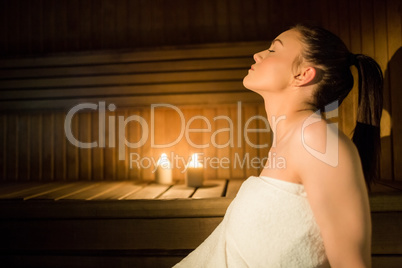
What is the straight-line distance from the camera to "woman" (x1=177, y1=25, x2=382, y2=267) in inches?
28.0

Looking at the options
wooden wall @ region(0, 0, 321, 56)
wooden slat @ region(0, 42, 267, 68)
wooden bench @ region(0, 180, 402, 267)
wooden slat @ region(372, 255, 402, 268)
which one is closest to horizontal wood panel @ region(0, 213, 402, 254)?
wooden bench @ region(0, 180, 402, 267)

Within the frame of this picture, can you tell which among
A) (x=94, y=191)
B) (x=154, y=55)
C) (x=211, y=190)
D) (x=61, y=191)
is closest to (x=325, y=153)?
(x=211, y=190)

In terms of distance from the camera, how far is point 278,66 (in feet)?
3.28

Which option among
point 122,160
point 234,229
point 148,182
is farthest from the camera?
point 122,160

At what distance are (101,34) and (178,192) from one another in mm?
1568

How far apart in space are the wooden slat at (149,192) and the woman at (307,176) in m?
0.62

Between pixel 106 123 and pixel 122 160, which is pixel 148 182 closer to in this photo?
pixel 122 160

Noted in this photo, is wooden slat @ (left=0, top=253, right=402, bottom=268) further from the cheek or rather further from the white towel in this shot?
the cheek

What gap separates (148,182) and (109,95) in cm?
78

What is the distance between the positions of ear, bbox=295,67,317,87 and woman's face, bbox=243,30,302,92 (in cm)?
2

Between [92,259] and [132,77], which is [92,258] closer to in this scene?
[92,259]

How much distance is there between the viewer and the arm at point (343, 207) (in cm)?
70

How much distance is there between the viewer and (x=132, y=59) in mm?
2396

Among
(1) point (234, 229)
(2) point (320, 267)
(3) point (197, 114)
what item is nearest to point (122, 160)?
(3) point (197, 114)
